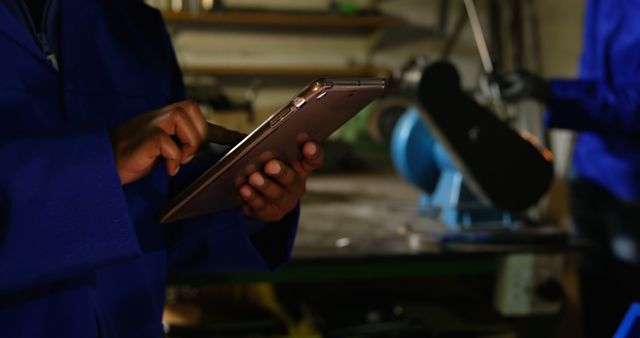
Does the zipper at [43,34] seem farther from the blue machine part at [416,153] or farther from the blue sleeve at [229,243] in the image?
the blue machine part at [416,153]

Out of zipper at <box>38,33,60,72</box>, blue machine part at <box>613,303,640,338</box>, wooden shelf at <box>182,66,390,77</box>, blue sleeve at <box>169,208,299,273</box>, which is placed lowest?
wooden shelf at <box>182,66,390,77</box>

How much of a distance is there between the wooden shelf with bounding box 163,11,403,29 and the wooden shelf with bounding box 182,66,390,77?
0.25 m

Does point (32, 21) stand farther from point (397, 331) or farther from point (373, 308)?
point (373, 308)

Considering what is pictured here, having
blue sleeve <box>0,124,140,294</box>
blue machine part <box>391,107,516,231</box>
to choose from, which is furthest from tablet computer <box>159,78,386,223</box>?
blue machine part <box>391,107,516,231</box>

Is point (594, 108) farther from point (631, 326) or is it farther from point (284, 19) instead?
point (284, 19)

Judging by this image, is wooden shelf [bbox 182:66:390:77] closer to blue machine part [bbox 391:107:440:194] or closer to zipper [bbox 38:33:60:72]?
blue machine part [bbox 391:107:440:194]

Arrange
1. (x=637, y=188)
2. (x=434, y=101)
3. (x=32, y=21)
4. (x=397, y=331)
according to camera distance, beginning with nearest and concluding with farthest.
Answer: (x=32, y=21)
(x=434, y=101)
(x=397, y=331)
(x=637, y=188)

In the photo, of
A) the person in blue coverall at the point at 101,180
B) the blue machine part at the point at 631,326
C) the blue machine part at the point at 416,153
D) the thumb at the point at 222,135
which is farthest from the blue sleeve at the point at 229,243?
the blue machine part at the point at 416,153

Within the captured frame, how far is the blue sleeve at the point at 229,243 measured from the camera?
957 millimetres

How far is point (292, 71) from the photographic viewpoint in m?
3.52

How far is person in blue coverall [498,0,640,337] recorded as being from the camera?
1.54 m

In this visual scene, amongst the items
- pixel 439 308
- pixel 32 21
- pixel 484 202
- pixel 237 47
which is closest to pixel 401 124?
pixel 484 202

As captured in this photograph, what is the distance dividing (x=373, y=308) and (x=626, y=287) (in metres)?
0.64

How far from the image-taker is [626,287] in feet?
5.24
